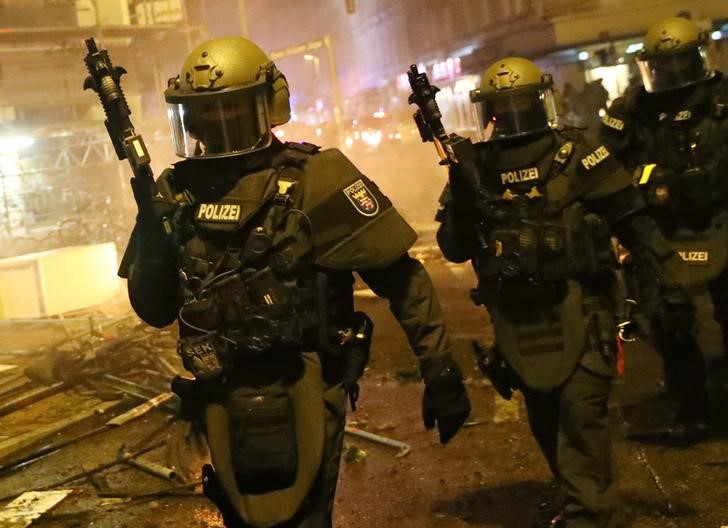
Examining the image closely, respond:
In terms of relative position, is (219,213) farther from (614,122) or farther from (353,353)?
(614,122)

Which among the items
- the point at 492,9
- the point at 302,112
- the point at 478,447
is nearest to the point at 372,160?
the point at 492,9

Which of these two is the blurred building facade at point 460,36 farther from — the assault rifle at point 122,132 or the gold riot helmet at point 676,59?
the assault rifle at point 122,132

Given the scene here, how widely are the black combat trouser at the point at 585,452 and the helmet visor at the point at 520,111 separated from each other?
3.64ft

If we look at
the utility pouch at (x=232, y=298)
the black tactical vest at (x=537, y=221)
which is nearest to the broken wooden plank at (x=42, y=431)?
the utility pouch at (x=232, y=298)

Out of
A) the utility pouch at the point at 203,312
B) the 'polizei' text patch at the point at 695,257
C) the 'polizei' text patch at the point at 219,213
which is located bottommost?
the 'polizei' text patch at the point at 695,257

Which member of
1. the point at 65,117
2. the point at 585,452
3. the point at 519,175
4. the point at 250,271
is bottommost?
the point at 585,452

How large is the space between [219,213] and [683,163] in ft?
9.56

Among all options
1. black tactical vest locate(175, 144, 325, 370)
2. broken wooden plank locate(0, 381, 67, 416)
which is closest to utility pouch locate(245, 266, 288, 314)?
black tactical vest locate(175, 144, 325, 370)

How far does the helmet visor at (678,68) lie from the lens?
14.5 feet

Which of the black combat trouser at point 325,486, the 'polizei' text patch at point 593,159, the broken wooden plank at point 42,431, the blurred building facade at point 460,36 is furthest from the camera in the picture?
the blurred building facade at point 460,36

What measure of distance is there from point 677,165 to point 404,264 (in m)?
2.32

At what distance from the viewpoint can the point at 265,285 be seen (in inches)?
102

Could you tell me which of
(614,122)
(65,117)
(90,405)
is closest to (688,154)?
(614,122)

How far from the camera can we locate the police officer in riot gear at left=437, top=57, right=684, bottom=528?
3.20 meters
